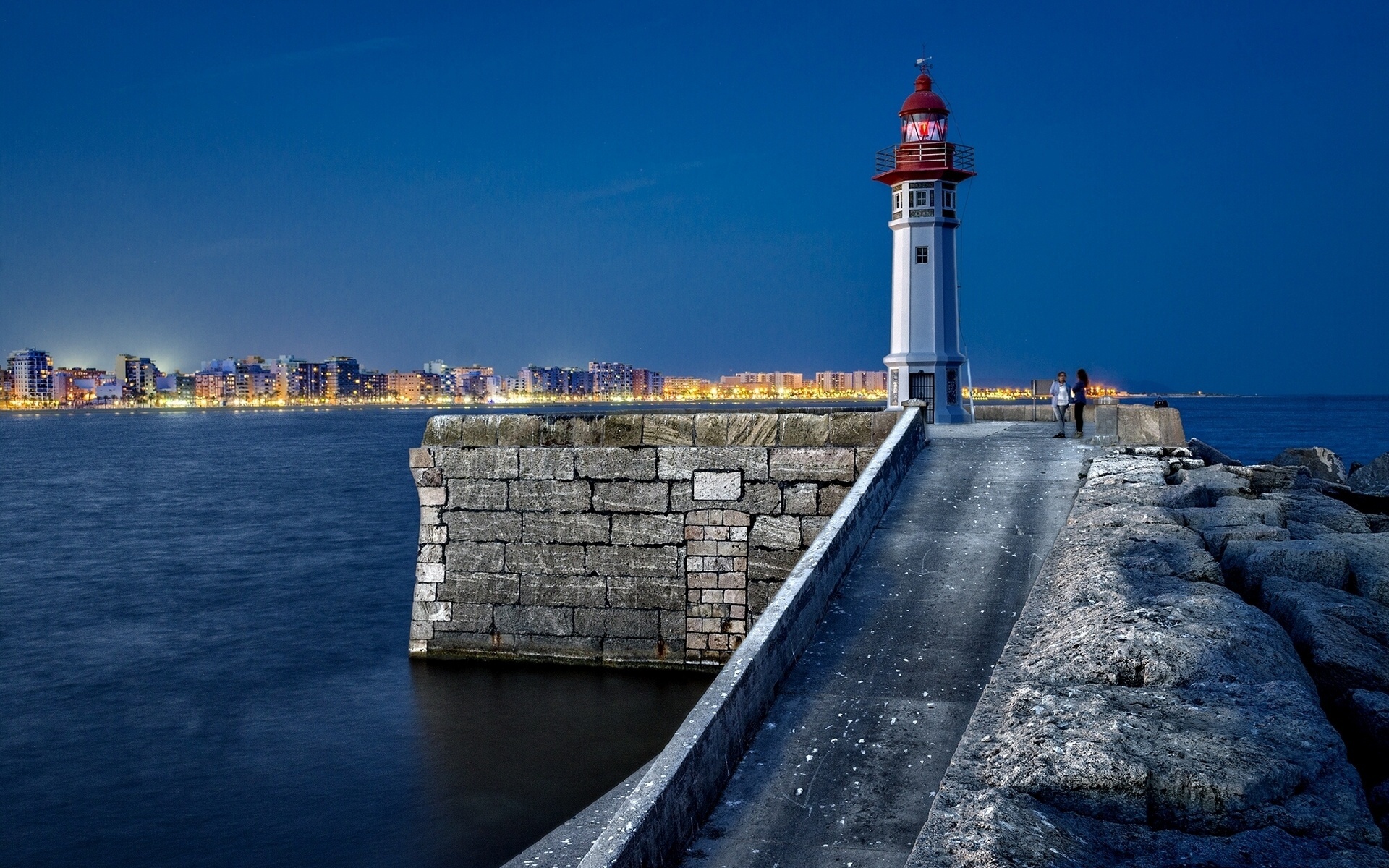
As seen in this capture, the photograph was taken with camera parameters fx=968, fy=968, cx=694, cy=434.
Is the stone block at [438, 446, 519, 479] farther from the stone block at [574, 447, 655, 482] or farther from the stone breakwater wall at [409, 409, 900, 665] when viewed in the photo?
the stone block at [574, 447, 655, 482]

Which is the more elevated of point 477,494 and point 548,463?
point 548,463

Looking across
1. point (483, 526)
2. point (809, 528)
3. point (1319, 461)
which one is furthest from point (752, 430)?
point (1319, 461)

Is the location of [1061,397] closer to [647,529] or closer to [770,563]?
[770,563]

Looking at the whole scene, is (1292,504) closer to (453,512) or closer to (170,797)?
(453,512)

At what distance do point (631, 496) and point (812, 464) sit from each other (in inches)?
68.9

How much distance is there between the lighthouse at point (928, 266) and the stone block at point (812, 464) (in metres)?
12.0

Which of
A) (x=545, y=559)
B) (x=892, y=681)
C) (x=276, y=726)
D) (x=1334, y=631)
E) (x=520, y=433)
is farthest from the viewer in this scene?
(x=520, y=433)

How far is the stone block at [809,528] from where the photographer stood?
8.69 metres

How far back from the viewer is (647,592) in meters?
9.17

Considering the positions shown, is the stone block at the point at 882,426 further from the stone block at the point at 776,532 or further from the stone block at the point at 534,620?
the stone block at the point at 534,620

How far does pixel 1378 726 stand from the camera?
10.6 ft

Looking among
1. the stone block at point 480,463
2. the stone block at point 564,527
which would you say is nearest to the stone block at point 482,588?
the stone block at point 564,527

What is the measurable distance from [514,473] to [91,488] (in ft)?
115

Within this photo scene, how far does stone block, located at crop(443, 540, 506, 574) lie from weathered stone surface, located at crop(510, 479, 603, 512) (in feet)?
1.60
